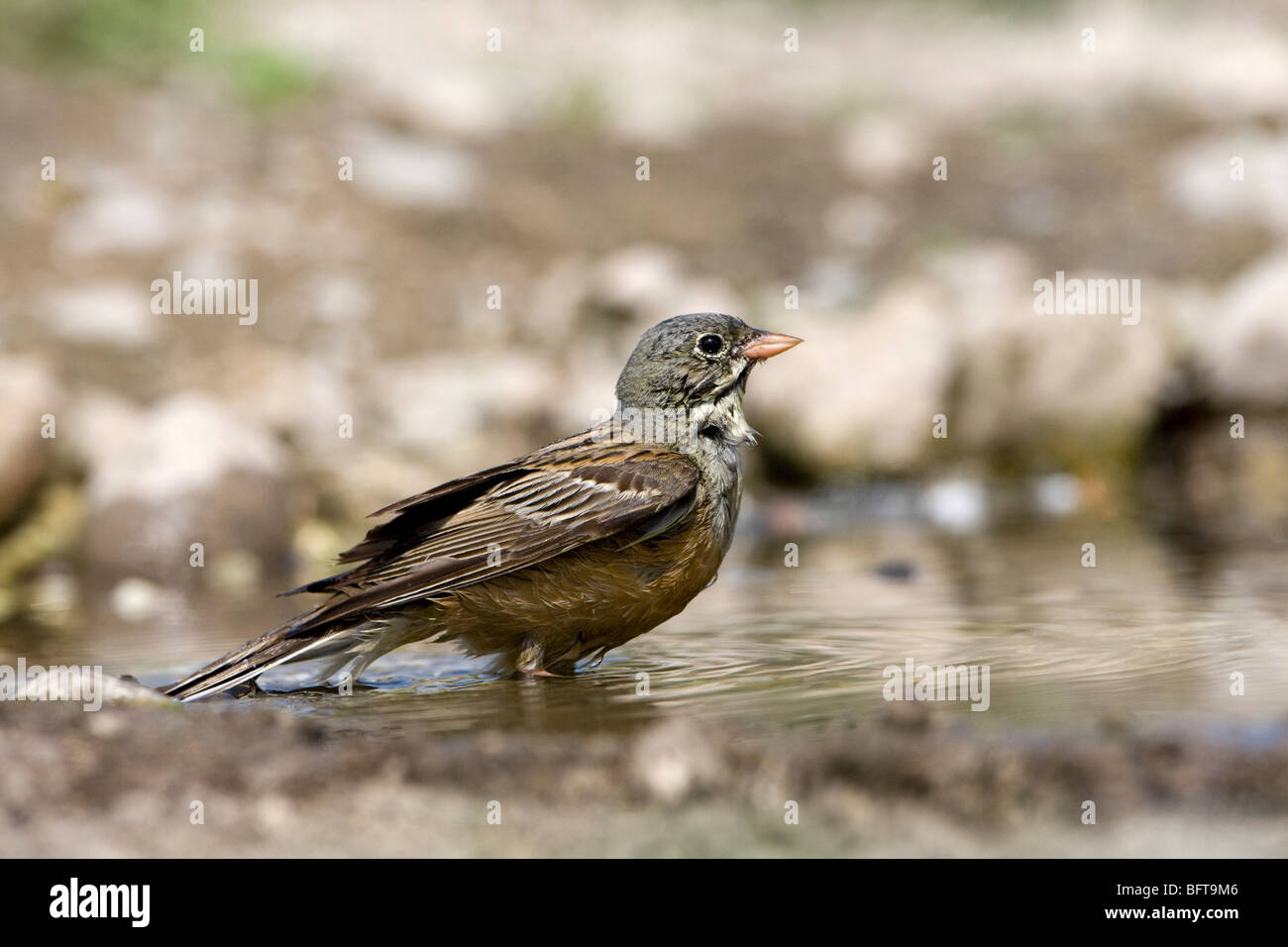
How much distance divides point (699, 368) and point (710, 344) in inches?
4.4

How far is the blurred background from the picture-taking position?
22.0 feet

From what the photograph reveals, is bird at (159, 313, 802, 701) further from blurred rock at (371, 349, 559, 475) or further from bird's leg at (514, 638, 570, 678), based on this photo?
blurred rock at (371, 349, 559, 475)

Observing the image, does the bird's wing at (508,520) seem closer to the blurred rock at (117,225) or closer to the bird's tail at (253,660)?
the bird's tail at (253,660)

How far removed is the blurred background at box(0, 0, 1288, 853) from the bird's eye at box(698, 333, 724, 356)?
119 centimetres

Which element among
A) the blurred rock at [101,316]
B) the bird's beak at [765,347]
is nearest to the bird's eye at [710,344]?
the bird's beak at [765,347]

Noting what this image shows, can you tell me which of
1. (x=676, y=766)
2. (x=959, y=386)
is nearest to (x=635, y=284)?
(x=959, y=386)

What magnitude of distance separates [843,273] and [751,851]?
1235cm

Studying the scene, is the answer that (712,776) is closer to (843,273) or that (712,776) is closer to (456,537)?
(456,537)

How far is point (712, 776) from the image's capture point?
4023mm

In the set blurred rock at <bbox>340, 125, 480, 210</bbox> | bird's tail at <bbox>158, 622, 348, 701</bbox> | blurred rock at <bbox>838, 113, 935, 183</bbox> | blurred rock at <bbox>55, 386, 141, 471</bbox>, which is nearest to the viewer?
bird's tail at <bbox>158, 622, 348, 701</bbox>

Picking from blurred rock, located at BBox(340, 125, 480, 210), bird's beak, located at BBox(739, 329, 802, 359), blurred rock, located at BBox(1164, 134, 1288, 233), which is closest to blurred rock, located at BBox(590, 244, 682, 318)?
blurred rock, located at BBox(340, 125, 480, 210)

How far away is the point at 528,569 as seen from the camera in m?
5.84

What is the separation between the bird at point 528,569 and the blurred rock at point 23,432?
183 inches

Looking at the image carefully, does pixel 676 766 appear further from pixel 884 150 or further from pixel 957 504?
pixel 884 150
